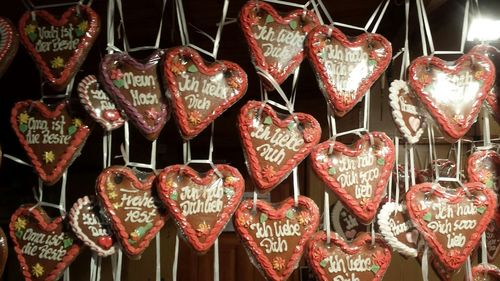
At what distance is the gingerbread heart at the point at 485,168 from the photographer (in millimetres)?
851

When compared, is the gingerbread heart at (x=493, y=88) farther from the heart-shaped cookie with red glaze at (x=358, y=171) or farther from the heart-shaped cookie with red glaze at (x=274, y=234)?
the heart-shaped cookie with red glaze at (x=274, y=234)

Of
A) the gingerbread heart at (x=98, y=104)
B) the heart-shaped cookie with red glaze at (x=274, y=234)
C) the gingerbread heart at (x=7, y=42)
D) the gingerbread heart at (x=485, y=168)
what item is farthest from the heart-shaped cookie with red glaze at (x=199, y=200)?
the gingerbread heart at (x=485, y=168)

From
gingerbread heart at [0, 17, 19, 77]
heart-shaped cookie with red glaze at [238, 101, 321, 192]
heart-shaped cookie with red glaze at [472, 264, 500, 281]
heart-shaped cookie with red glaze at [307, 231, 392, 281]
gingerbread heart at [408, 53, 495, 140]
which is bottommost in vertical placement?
heart-shaped cookie with red glaze at [472, 264, 500, 281]

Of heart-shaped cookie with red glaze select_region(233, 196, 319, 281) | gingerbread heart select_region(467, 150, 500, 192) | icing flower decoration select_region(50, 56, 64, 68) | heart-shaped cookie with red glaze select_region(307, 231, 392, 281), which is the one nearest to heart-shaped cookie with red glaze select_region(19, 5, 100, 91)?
icing flower decoration select_region(50, 56, 64, 68)

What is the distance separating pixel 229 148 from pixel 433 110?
74cm

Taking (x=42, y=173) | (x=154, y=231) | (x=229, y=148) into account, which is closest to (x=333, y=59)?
(x=154, y=231)

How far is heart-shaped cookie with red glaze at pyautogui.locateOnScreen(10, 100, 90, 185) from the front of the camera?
2.58ft

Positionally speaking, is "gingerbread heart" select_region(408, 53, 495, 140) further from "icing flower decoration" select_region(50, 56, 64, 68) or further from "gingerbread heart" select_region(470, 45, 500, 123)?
"icing flower decoration" select_region(50, 56, 64, 68)

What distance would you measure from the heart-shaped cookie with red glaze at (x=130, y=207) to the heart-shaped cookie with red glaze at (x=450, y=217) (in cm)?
46

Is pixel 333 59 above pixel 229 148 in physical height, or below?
above

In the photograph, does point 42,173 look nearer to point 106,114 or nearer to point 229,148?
point 106,114

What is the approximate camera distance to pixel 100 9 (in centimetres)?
93

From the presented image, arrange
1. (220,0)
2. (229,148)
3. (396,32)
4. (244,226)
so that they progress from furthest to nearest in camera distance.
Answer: (229,148) < (396,32) < (220,0) < (244,226)

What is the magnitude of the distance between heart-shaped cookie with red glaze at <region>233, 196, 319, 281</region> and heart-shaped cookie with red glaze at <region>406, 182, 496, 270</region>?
19 centimetres
